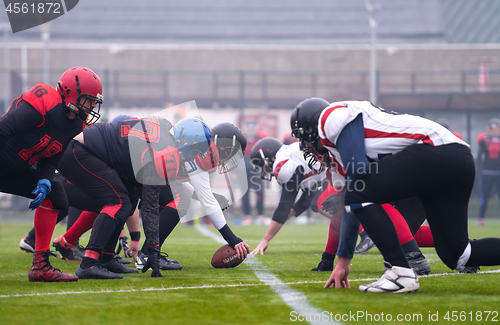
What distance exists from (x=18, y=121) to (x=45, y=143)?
329 mm

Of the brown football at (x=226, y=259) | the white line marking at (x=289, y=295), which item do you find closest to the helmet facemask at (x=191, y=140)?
the brown football at (x=226, y=259)

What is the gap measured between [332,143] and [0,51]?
21.5 meters

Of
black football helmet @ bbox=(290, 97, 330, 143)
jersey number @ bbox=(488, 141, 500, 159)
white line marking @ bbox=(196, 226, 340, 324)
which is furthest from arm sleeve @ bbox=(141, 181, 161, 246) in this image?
jersey number @ bbox=(488, 141, 500, 159)

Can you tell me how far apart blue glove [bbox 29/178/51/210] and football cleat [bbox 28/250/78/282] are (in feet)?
1.38

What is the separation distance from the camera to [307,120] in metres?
3.82

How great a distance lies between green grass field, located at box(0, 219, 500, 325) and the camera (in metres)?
2.74

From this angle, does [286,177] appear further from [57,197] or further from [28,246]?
[28,246]

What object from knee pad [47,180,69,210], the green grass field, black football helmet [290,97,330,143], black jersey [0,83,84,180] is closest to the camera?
the green grass field

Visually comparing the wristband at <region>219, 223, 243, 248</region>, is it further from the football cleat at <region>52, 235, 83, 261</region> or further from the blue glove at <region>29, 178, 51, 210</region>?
the football cleat at <region>52, 235, 83, 261</region>

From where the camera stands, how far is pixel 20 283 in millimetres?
4020

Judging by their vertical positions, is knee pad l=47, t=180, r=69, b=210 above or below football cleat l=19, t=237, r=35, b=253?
above

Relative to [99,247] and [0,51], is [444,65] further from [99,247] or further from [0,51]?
[99,247]

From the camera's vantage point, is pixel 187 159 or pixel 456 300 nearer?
pixel 456 300

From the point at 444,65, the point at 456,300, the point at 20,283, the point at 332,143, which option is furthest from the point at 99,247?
the point at 444,65
